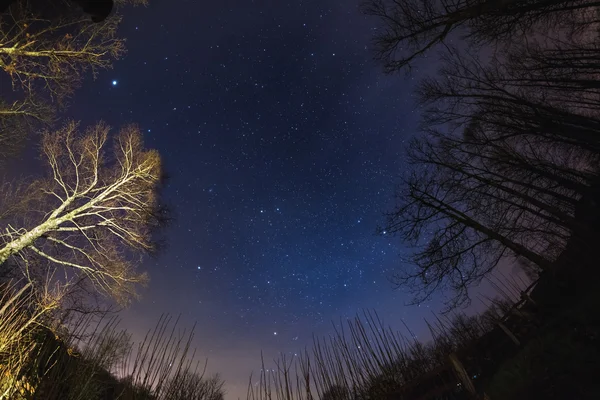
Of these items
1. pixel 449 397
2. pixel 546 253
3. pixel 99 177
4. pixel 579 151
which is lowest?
pixel 449 397

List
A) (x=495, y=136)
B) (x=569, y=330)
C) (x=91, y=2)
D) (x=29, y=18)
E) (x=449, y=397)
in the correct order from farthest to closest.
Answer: (x=495, y=136) → (x=449, y=397) → (x=569, y=330) → (x=29, y=18) → (x=91, y=2)

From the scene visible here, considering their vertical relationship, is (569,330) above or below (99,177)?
below

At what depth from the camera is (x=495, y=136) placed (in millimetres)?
9664

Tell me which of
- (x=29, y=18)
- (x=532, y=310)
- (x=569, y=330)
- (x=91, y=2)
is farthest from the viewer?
(x=532, y=310)

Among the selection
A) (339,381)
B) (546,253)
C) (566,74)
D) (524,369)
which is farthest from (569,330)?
(566,74)

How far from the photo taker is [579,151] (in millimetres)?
7926

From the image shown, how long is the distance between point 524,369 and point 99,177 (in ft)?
47.7

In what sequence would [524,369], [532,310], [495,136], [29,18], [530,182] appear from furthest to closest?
[495,136]
[530,182]
[532,310]
[524,369]
[29,18]

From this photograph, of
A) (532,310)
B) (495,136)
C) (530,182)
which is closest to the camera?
(532,310)

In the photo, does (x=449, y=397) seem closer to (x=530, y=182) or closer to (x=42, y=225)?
(x=530, y=182)

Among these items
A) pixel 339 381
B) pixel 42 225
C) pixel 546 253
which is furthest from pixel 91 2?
pixel 546 253

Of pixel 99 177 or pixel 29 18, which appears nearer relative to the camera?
pixel 29 18

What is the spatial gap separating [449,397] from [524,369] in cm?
210

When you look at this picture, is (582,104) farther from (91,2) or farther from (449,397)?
(91,2)
